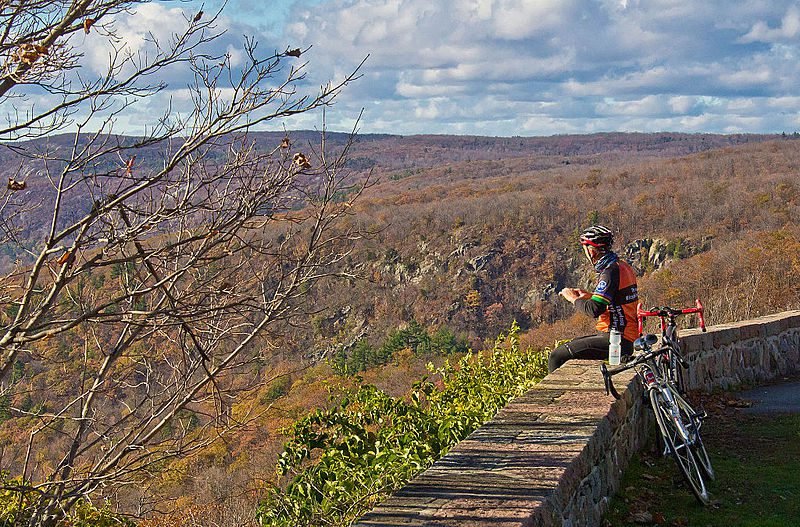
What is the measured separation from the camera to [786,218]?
66312mm

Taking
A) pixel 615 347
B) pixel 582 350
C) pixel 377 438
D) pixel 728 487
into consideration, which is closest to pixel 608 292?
pixel 615 347

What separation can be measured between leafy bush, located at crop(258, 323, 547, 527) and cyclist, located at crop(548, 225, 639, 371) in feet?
4.64

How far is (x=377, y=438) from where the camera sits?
7.47 meters

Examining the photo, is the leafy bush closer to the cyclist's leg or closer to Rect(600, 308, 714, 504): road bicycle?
the cyclist's leg

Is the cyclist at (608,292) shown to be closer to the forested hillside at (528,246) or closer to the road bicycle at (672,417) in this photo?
the road bicycle at (672,417)

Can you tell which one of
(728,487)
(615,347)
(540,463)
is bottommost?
(728,487)

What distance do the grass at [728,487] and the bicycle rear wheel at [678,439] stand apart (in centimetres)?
14

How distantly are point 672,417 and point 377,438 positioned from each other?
2.80 m

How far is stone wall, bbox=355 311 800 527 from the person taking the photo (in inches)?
141

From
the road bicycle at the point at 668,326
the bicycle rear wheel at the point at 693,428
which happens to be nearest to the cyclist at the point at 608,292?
the road bicycle at the point at 668,326

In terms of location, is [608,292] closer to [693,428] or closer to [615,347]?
[615,347]

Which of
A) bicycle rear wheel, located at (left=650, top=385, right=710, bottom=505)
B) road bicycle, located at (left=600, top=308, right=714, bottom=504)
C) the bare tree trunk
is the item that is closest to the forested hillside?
the bare tree trunk

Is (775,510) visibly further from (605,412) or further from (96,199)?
(96,199)

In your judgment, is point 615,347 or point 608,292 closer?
point 615,347
